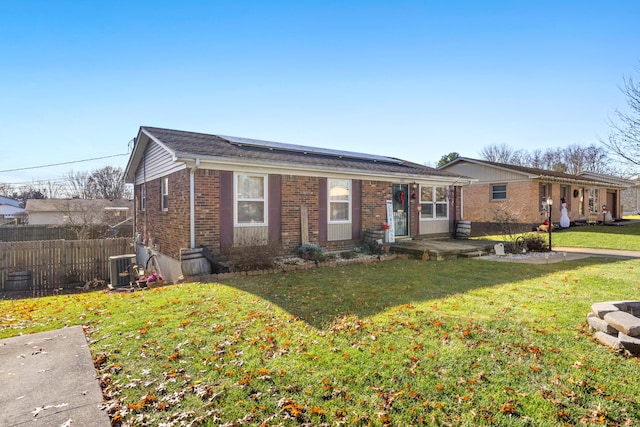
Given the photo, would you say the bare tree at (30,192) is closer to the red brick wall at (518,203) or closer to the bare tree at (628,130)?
the red brick wall at (518,203)

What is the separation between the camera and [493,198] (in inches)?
869

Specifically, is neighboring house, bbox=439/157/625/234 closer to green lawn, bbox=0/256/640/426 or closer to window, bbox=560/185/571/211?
window, bbox=560/185/571/211

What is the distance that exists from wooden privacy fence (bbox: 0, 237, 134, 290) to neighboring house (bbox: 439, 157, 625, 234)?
1859 centimetres

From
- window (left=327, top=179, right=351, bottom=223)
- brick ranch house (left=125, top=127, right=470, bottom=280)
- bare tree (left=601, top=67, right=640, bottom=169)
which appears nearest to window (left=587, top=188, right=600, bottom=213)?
bare tree (left=601, top=67, right=640, bottom=169)

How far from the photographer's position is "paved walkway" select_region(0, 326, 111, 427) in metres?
2.72

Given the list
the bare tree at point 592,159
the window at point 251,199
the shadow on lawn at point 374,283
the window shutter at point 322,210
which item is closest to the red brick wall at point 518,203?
the shadow on lawn at point 374,283

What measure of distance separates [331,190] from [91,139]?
24.0 meters

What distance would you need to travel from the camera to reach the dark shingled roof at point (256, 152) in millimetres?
9562

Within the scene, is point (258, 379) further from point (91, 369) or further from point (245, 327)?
point (91, 369)

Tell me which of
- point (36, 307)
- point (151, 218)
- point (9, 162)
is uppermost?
point (9, 162)

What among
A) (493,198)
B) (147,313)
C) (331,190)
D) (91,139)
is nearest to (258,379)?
(147,313)

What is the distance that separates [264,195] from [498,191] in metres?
17.7

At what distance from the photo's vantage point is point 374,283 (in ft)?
24.2

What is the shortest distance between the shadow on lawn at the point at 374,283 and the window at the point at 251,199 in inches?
89.3
